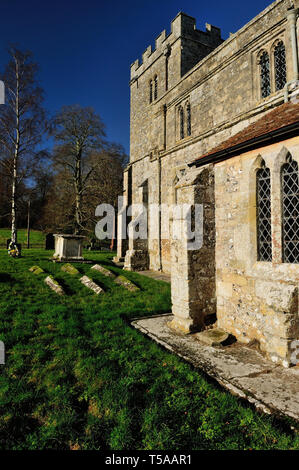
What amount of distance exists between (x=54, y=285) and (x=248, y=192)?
643cm

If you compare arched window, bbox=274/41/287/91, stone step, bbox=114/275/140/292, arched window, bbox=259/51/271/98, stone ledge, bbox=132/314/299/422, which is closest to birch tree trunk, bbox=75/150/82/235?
stone step, bbox=114/275/140/292

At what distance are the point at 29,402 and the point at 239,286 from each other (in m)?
4.11

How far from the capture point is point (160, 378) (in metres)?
3.67

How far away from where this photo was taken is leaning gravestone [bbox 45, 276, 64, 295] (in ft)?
26.2

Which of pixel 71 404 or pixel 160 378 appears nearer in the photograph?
pixel 71 404

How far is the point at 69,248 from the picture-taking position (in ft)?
40.9

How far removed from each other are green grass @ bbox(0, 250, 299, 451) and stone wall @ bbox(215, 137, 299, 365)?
163 cm

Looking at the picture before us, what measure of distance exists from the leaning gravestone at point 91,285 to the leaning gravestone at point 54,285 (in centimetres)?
95

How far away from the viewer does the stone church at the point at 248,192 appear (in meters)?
4.54

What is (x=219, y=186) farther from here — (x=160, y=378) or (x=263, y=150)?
(x=160, y=378)

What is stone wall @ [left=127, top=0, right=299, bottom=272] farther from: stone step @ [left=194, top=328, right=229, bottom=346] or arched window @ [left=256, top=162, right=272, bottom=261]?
stone step @ [left=194, top=328, right=229, bottom=346]

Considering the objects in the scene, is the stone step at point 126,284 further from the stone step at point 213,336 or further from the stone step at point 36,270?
the stone step at point 213,336

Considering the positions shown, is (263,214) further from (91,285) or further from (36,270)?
(36,270)
